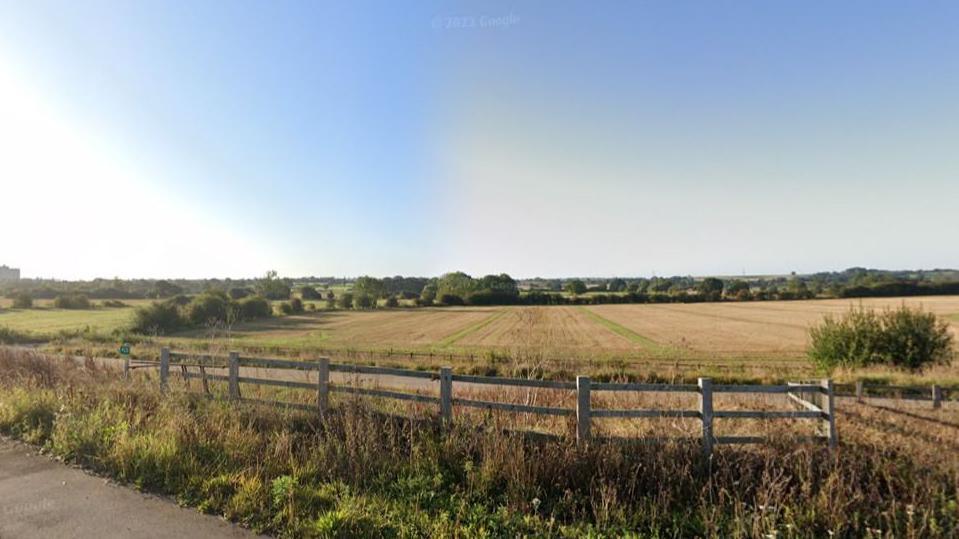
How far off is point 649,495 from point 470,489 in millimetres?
1751

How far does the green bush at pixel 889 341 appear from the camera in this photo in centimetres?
1991

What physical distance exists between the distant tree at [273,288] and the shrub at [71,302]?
31.8 metres

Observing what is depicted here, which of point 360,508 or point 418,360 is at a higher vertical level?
point 360,508

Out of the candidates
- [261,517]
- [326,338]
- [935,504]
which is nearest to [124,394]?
[261,517]

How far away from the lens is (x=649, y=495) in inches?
158

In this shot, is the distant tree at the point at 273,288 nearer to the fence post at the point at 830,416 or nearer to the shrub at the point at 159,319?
the shrub at the point at 159,319

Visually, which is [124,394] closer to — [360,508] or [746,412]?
[360,508]

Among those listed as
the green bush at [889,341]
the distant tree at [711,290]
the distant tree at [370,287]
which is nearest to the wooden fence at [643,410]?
the green bush at [889,341]

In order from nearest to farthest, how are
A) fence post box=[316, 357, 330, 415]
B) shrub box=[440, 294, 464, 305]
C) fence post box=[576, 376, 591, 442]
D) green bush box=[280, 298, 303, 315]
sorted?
fence post box=[576, 376, 591, 442]
fence post box=[316, 357, 330, 415]
green bush box=[280, 298, 303, 315]
shrub box=[440, 294, 464, 305]

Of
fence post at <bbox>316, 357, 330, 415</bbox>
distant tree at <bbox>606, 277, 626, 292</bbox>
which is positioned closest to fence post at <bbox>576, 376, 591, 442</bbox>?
fence post at <bbox>316, 357, 330, 415</bbox>

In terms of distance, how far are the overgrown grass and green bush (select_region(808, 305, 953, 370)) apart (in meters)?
20.8

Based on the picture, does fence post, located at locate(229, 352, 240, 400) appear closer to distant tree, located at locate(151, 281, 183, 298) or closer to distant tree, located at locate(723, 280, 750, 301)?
distant tree, located at locate(151, 281, 183, 298)

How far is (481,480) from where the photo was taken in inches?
173

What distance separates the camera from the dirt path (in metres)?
3.58
